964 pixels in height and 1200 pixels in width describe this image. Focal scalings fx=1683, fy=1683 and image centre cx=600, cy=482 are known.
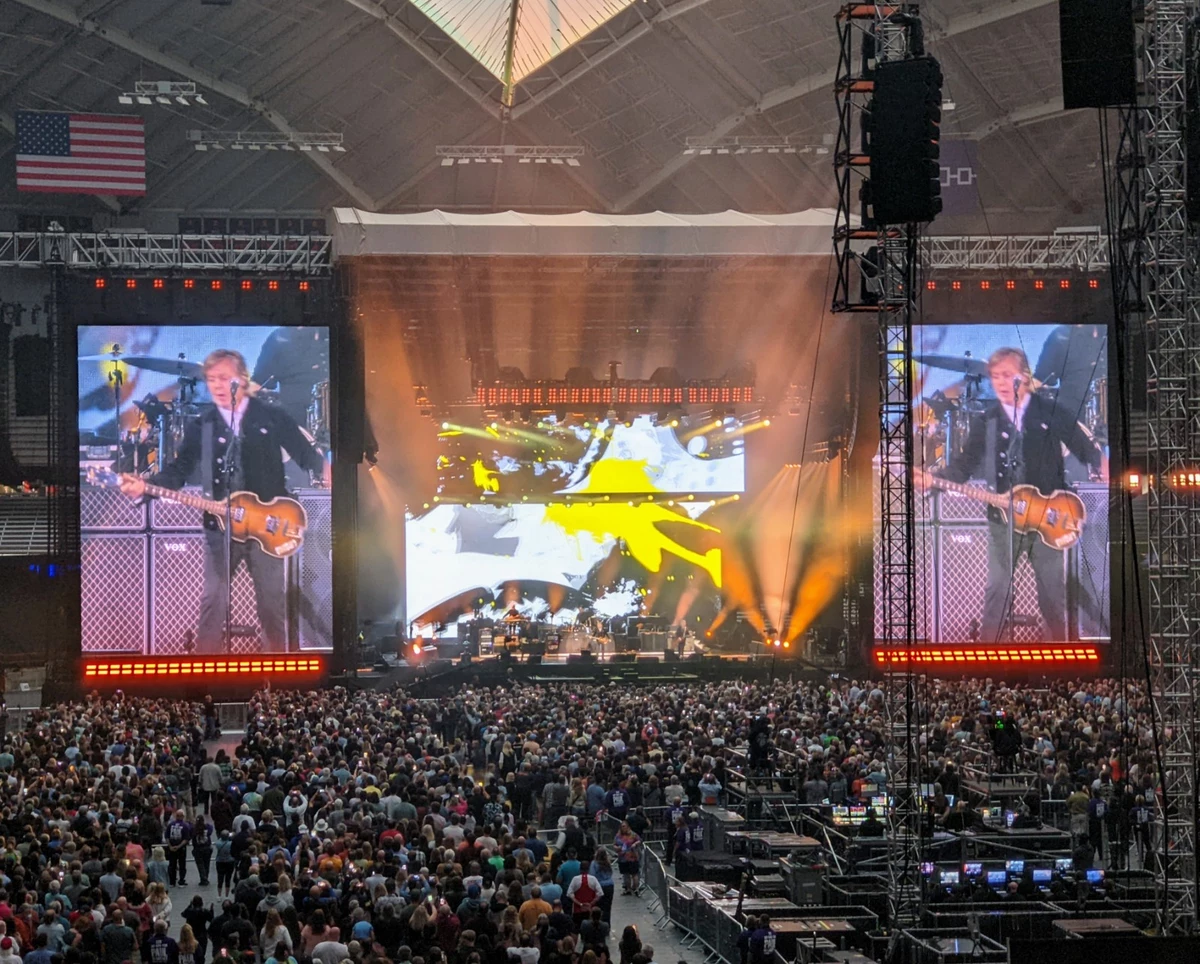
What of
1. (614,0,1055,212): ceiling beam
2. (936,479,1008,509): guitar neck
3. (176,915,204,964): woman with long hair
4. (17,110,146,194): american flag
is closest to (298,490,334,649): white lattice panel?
(17,110,146,194): american flag

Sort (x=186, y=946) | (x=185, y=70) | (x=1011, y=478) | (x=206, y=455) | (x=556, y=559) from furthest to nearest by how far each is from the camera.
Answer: (x=556, y=559) < (x=185, y=70) < (x=1011, y=478) < (x=206, y=455) < (x=186, y=946)

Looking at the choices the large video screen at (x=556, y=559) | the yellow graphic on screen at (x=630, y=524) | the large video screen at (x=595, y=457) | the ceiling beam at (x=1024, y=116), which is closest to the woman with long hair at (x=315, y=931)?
the large video screen at (x=556, y=559)

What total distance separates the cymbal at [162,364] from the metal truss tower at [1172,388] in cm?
2318

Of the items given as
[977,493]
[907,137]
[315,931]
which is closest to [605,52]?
[977,493]

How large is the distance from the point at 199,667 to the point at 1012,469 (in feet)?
58.5

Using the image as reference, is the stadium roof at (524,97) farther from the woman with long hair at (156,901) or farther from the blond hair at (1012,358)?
the woman with long hair at (156,901)

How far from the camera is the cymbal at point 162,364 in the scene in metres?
35.1

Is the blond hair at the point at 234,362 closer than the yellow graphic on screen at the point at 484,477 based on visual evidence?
Yes

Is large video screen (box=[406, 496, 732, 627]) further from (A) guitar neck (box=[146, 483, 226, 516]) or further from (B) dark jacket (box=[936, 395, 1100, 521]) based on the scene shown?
(B) dark jacket (box=[936, 395, 1100, 521])

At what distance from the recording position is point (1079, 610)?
1444 inches

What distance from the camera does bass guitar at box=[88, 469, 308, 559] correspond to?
35.5 meters

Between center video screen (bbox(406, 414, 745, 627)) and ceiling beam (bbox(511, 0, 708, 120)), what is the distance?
7828 mm

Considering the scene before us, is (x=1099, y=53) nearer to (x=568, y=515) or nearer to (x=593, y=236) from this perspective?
(x=593, y=236)

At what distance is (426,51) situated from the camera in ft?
128
